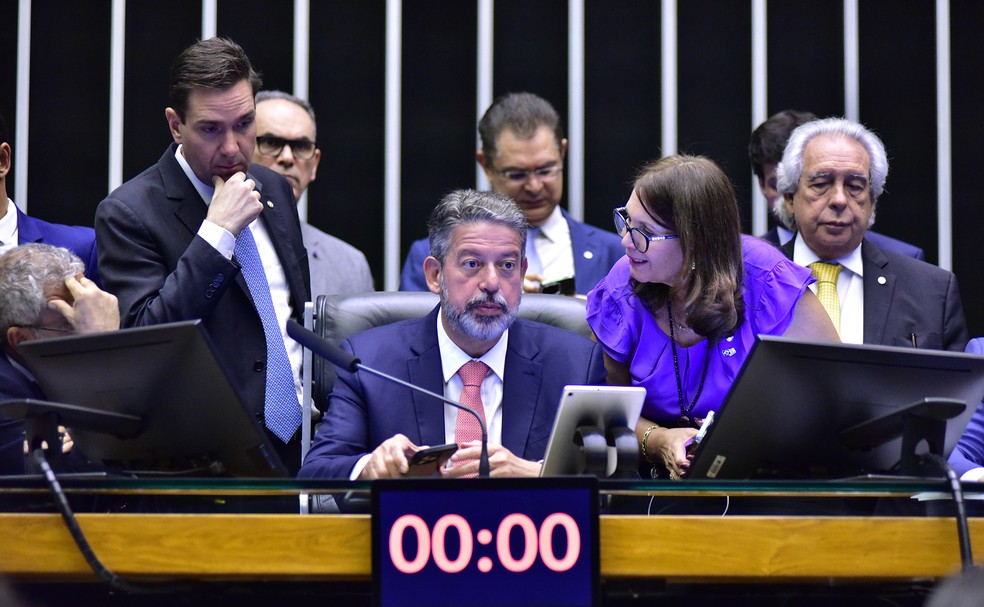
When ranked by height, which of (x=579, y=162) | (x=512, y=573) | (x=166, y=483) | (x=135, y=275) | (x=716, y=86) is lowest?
(x=512, y=573)

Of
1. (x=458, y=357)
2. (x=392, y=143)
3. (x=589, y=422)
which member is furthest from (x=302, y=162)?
(x=589, y=422)

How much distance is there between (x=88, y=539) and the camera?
186 centimetres

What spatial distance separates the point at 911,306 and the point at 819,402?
156 cm

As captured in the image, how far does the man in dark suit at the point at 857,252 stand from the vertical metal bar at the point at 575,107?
4.08 feet

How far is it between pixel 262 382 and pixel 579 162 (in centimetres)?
201

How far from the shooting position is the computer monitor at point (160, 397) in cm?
202

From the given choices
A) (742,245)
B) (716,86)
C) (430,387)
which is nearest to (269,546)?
(430,387)

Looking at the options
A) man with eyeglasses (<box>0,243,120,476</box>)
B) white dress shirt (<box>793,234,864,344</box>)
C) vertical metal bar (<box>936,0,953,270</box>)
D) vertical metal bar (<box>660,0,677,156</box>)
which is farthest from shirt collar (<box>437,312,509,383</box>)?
vertical metal bar (<box>936,0,953,270</box>)

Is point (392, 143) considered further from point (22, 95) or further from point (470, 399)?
point (470, 399)

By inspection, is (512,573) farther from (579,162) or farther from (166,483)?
(579,162)

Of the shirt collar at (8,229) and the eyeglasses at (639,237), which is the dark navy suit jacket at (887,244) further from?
the shirt collar at (8,229)

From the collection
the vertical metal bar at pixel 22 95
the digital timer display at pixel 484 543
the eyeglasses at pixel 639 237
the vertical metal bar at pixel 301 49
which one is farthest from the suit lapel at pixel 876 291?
the vertical metal bar at pixel 22 95

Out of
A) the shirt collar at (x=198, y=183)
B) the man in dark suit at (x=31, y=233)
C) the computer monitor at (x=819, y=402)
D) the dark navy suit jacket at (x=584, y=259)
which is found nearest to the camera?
the computer monitor at (x=819, y=402)

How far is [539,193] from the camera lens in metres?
4.11
